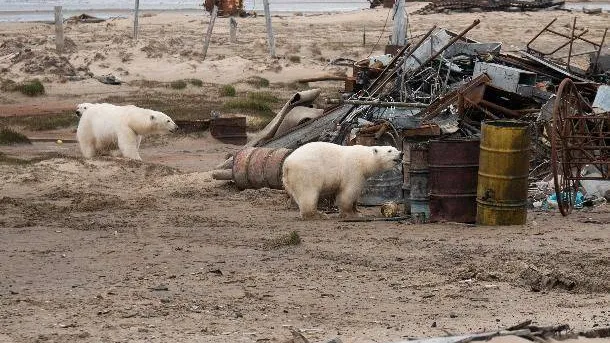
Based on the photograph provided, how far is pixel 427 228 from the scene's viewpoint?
11945mm

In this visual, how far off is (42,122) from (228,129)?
4121mm

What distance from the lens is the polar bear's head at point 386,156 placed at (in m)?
12.6

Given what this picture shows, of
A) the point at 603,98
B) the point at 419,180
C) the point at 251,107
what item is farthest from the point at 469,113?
the point at 251,107

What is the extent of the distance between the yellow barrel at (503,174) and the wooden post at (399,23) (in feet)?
40.2

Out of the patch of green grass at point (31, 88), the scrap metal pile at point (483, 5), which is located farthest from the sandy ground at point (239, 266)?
the scrap metal pile at point (483, 5)

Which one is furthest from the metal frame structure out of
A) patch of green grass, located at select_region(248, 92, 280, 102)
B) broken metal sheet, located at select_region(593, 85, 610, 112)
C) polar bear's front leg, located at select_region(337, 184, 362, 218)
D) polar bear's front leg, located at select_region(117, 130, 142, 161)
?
patch of green grass, located at select_region(248, 92, 280, 102)

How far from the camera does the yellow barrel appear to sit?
11797 mm

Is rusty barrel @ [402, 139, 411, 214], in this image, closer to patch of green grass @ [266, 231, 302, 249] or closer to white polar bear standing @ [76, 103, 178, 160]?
patch of green grass @ [266, 231, 302, 249]

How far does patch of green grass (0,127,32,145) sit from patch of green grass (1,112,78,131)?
5.71 feet

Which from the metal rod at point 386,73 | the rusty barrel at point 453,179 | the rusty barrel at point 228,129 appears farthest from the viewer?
the rusty barrel at point 228,129

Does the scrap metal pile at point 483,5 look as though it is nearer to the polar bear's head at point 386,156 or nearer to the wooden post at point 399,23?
the wooden post at point 399,23

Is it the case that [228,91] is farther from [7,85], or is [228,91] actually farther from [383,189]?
[383,189]

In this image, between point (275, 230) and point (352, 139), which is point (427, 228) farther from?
point (352, 139)

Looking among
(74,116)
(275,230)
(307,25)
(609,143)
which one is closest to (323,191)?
(275,230)
